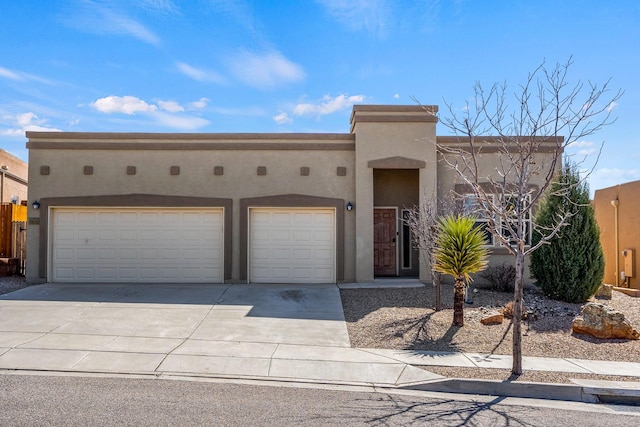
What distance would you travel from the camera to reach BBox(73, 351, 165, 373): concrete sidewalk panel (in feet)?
23.6

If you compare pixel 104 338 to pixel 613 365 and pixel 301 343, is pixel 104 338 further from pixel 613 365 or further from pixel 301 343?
pixel 613 365

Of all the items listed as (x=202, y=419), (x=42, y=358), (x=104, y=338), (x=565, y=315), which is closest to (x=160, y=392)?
(x=202, y=419)

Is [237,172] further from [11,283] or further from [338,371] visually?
[338,371]

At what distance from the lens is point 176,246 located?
14.6 meters

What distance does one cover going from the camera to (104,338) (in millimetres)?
8773

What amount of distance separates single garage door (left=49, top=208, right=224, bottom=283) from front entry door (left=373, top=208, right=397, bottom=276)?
4.72 metres

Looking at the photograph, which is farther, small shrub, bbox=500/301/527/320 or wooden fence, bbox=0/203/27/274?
wooden fence, bbox=0/203/27/274

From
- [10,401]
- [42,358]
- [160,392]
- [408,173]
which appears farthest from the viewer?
[408,173]

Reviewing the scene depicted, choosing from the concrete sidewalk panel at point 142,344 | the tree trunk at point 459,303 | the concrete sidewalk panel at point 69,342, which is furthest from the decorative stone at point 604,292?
the concrete sidewalk panel at point 69,342

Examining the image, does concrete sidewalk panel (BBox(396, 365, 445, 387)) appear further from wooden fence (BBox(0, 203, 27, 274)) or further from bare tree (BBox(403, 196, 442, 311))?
wooden fence (BBox(0, 203, 27, 274))

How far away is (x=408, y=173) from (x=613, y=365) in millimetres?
8894

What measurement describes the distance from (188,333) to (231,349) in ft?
4.33

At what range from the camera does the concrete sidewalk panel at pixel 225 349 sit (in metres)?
8.04

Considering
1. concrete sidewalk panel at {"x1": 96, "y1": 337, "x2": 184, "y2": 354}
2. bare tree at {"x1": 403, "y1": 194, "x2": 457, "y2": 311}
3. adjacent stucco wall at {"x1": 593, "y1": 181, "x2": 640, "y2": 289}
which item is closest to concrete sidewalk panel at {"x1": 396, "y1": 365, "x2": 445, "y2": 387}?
bare tree at {"x1": 403, "y1": 194, "x2": 457, "y2": 311}
